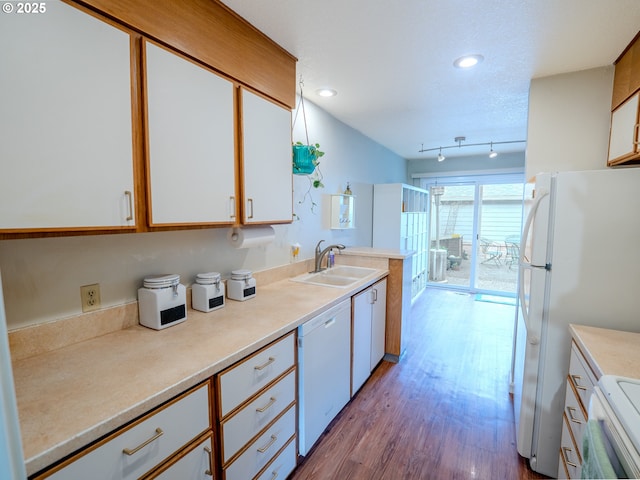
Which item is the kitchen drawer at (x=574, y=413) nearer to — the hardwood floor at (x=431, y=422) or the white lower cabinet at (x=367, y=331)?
the hardwood floor at (x=431, y=422)

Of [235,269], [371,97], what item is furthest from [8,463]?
[371,97]

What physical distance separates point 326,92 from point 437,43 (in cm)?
100

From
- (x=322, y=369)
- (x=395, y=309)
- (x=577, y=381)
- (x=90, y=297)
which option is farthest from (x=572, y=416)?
(x=90, y=297)

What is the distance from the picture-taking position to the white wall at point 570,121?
6.66 ft

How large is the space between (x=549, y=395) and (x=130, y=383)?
6.47 ft

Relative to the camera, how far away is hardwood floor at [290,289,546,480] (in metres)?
1.69

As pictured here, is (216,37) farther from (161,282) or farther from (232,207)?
(161,282)

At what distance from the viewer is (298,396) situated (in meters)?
1.59

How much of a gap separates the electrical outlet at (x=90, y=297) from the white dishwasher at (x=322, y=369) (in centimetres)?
Answer: 93

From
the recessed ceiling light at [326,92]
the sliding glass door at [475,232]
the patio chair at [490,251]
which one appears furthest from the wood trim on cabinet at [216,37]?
the patio chair at [490,251]

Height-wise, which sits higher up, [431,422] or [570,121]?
[570,121]

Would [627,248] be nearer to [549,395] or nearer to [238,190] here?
[549,395]

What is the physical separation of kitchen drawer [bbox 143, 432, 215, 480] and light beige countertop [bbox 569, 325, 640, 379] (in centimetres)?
149

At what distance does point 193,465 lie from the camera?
Result: 1.03 metres
